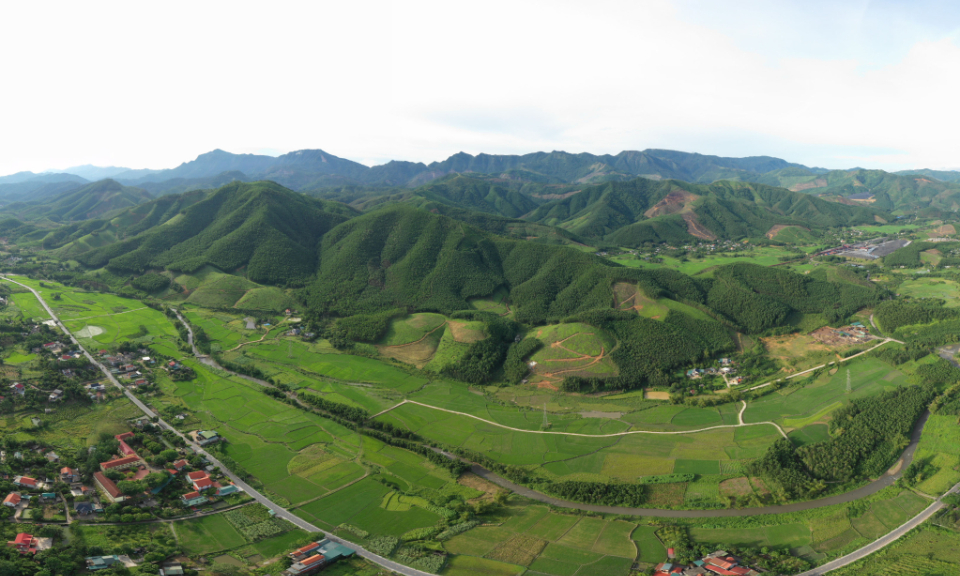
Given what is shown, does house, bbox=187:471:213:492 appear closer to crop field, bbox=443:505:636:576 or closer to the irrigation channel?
the irrigation channel

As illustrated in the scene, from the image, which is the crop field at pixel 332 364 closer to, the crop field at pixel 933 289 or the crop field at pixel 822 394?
the crop field at pixel 822 394

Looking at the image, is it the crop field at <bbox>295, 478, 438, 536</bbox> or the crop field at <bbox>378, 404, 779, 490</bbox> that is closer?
the crop field at <bbox>295, 478, 438, 536</bbox>

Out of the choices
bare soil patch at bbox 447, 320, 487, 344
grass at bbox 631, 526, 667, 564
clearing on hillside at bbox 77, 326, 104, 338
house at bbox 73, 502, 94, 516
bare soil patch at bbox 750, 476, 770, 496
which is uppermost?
bare soil patch at bbox 447, 320, 487, 344

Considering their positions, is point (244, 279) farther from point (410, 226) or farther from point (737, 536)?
point (737, 536)

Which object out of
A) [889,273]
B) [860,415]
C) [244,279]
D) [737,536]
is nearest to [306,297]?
[244,279]

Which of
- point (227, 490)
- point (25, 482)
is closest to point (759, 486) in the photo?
point (227, 490)

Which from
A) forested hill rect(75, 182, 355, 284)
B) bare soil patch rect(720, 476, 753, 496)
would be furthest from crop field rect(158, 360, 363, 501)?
forested hill rect(75, 182, 355, 284)
